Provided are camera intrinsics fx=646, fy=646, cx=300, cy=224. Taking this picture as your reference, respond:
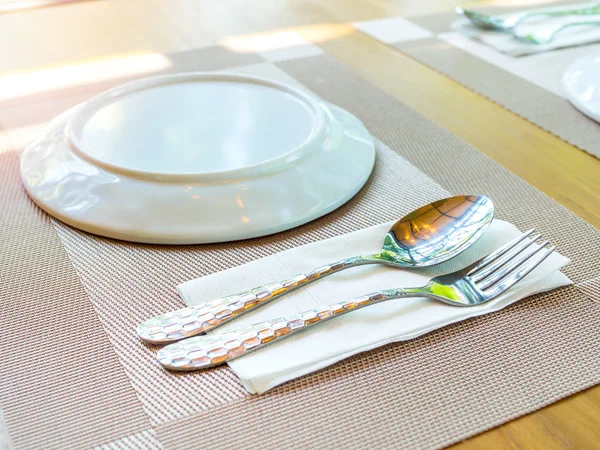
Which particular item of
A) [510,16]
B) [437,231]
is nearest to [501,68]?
[510,16]

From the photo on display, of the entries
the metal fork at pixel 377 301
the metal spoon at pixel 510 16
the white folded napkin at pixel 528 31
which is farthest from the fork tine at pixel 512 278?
the metal spoon at pixel 510 16

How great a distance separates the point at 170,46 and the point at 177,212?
0.63m

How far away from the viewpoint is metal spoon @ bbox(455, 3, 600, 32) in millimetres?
1242

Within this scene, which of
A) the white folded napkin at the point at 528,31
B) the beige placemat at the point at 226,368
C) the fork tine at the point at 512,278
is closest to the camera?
the beige placemat at the point at 226,368

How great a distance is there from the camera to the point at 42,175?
71cm

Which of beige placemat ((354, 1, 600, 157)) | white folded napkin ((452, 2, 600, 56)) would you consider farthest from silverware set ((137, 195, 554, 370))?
white folded napkin ((452, 2, 600, 56))

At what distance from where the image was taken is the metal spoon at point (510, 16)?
1242 mm

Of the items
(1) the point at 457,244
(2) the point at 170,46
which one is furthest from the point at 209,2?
(1) the point at 457,244

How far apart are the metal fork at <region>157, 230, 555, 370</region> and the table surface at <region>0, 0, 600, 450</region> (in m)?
0.12

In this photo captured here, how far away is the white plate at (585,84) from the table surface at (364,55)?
0.31 feet

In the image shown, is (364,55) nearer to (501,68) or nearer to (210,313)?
(501,68)

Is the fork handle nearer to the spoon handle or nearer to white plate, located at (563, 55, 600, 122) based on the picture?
the spoon handle

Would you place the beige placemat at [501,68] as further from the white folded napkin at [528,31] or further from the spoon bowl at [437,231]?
the spoon bowl at [437,231]

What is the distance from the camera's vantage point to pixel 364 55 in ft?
3.77
